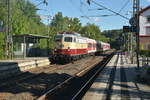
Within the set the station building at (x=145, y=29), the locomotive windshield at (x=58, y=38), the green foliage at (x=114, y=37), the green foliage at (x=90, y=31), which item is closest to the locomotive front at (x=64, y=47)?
the locomotive windshield at (x=58, y=38)

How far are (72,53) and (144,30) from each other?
34.8m

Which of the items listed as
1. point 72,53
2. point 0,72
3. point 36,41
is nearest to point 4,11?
point 36,41

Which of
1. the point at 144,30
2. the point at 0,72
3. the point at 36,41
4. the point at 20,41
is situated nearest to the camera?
the point at 0,72

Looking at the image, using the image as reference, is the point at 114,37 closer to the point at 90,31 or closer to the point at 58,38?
the point at 90,31

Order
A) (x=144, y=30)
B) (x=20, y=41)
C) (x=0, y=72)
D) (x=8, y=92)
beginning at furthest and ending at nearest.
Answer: (x=144, y=30) → (x=20, y=41) → (x=0, y=72) → (x=8, y=92)

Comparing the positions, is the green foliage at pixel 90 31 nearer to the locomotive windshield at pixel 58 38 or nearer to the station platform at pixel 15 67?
the locomotive windshield at pixel 58 38

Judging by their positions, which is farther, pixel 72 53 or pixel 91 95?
pixel 72 53

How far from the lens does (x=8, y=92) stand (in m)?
14.4

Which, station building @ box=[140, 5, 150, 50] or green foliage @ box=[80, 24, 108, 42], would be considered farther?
green foliage @ box=[80, 24, 108, 42]

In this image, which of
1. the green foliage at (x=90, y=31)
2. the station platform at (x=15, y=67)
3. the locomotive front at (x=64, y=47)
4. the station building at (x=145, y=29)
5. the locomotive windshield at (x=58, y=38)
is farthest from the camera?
the green foliage at (x=90, y=31)

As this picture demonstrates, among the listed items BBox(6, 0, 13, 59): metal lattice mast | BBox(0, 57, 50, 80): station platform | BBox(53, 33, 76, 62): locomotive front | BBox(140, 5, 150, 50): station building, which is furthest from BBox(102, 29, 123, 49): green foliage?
BBox(0, 57, 50, 80): station platform

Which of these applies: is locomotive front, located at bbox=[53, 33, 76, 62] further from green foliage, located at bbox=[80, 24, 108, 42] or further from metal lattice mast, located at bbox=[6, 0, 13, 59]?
green foliage, located at bbox=[80, 24, 108, 42]

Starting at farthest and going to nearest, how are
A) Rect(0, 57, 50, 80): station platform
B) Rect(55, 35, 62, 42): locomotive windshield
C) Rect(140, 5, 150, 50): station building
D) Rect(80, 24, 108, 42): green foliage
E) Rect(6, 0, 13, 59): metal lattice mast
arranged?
Rect(80, 24, 108, 42): green foliage < Rect(140, 5, 150, 50): station building < Rect(6, 0, 13, 59): metal lattice mast < Rect(55, 35, 62, 42): locomotive windshield < Rect(0, 57, 50, 80): station platform

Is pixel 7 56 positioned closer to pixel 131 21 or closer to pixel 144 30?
pixel 131 21
